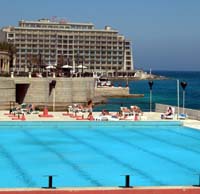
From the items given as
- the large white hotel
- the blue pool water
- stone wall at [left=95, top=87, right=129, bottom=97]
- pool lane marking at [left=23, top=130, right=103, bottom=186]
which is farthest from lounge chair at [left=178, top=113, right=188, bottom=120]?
the large white hotel

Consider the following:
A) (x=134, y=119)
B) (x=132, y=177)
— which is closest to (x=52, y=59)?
(x=134, y=119)

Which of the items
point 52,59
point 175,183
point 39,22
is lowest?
point 175,183

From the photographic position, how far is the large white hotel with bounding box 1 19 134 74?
15950 centimetres

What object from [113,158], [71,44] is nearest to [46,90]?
[113,158]

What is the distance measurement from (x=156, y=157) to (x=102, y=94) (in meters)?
63.0

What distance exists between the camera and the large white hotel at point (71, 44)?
523 ft

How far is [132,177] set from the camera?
13.9m

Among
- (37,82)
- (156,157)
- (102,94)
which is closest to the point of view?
(156,157)

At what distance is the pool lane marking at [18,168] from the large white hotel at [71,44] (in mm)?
139206

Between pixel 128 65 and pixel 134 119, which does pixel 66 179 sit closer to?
pixel 134 119

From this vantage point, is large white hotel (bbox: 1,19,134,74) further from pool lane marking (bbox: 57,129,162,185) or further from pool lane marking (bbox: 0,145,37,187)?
pool lane marking (bbox: 0,145,37,187)

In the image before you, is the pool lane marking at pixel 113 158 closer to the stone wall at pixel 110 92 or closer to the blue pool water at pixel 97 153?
the blue pool water at pixel 97 153

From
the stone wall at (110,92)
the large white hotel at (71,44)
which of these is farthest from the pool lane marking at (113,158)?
the large white hotel at (71,44)

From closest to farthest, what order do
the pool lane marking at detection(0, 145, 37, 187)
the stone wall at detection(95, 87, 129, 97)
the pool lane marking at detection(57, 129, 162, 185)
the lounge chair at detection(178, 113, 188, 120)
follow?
the pool lane marking at detection(0, 145, 37, 187) → the pool lane marking at detection(57, 129, 162, 185) → the lounge chair at detection(178, 113, 188, 120) → the stone wall at detection(95, 87, 129, 97)
